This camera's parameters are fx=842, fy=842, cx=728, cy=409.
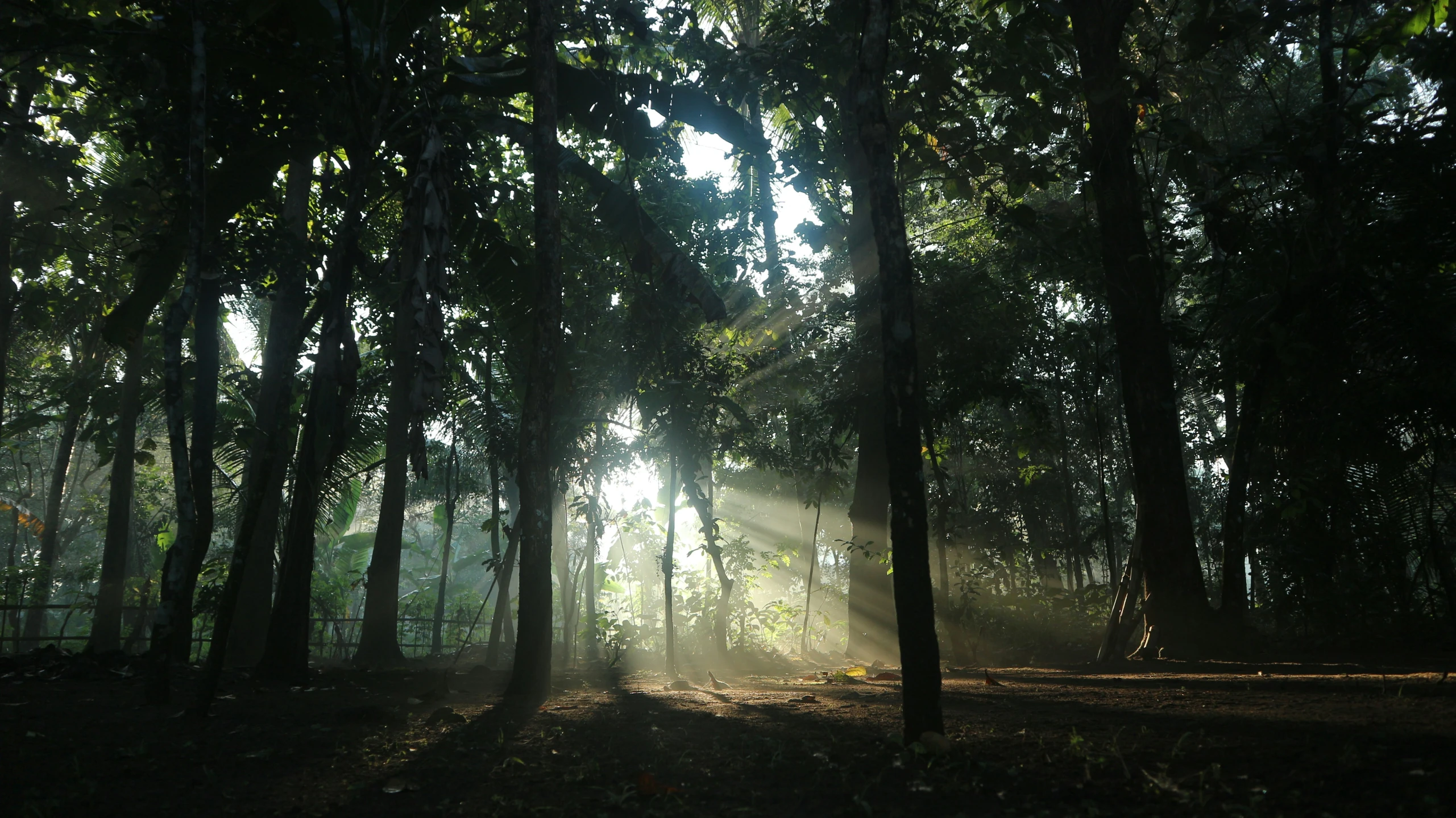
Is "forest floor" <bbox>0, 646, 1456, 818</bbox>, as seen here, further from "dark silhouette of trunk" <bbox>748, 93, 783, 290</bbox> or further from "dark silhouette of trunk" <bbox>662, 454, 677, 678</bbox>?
"dark silhouette of trunk" <bbox>748, 93, 783, 290</bbox>

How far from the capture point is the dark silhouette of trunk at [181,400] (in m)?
5.87

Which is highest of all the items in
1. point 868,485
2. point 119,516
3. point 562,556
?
point 868,485

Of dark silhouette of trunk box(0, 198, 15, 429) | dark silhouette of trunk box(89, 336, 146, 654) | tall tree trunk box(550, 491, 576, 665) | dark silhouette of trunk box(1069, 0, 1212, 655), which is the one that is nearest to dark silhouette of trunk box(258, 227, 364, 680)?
dark silhouette of trunk box(1069, 0, 1212, 655)

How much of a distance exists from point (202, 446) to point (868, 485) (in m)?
9.80

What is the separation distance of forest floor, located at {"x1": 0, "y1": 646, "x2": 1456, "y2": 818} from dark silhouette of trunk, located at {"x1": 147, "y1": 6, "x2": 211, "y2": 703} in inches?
20.1

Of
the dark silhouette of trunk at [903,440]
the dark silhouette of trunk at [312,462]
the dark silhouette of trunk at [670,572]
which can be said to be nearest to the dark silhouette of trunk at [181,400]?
the dark silhouette of trunk at [312,462]

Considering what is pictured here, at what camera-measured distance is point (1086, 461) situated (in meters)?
24.9

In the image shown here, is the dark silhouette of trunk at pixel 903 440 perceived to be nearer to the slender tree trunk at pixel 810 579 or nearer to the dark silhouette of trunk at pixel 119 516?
the slender tree trunk at pixel 810 579

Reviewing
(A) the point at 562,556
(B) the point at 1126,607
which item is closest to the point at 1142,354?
(B) the point at 1126,607

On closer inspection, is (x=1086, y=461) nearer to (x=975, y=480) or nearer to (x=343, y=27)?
(x=975, y=480)

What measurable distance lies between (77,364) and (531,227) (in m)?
10.2

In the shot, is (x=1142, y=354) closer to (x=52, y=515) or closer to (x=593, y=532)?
(x=593, y=532)

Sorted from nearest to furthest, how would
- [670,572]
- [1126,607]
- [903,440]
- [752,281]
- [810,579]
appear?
[903,440]
[1126,607]
[670,572]
[810,579]
[752,281]

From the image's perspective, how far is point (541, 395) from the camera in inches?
286
